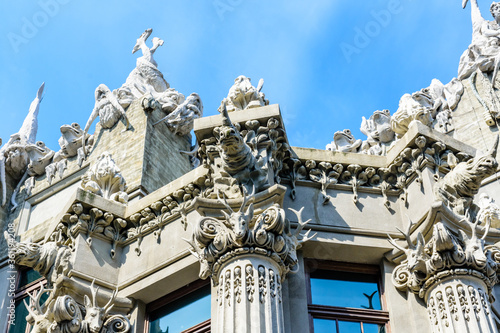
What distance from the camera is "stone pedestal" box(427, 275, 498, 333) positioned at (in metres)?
12.9

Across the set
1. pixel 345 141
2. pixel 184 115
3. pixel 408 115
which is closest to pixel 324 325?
pixel 408 115

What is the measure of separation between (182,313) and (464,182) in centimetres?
511

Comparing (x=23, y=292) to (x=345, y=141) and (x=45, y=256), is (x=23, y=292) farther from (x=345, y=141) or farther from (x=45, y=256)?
(x=345, y=141)

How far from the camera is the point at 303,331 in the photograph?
13.4 m

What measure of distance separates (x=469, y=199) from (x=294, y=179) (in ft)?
9.69

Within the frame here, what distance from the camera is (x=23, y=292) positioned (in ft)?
70.9

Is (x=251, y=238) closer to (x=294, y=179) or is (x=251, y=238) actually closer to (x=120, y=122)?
(x=294, y=179)

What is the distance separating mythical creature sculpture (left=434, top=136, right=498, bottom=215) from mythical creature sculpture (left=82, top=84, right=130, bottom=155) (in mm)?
12558

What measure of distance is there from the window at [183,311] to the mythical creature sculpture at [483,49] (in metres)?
15.4

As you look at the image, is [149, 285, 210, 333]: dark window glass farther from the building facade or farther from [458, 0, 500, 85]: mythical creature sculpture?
[458, 0, 500, 85]: mythical creature sculpture

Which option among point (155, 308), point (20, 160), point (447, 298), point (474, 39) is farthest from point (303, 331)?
point (474, 39)

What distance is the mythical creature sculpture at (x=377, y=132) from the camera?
26.1 metres

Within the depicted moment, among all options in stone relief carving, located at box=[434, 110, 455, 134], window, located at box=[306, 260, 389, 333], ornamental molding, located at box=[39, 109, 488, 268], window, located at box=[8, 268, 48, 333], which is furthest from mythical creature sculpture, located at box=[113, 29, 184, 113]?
window, located at box=[306, 260, 389, 333]

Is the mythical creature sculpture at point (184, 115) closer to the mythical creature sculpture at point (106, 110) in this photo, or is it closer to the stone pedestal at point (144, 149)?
the stone pedestal at point (144, 149)
